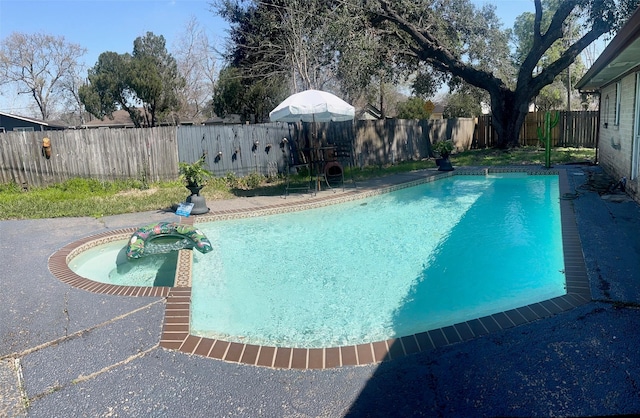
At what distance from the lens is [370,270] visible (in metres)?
6.02

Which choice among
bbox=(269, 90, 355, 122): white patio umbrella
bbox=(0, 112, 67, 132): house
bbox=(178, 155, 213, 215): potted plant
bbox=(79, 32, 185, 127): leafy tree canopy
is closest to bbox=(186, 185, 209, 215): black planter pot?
bbox=(178, 155, 213, 215): potted plant

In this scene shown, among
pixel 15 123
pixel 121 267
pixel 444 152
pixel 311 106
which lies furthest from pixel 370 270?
pixel 15 123

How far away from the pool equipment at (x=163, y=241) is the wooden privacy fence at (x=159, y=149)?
555 cm

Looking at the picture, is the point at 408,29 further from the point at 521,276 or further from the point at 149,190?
the point at 521,276

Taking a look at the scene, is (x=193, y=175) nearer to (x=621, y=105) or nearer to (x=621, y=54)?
(x=621, y=54)

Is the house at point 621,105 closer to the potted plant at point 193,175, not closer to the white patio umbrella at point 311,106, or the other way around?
the white patio umbrella at point 311,106

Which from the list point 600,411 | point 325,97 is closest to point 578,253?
point 600,411

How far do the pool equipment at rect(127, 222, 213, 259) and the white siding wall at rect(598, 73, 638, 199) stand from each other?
737 centimetres

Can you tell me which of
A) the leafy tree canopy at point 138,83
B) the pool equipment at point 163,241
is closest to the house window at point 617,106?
the pool equipment at point 163,241

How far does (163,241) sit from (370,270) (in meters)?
3.13

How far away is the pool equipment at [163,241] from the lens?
21.0 ft

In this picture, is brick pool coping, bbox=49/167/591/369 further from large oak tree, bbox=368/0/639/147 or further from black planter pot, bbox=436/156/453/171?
large oak tree, bbox=368/0/639/147

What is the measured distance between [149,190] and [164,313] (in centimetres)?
804

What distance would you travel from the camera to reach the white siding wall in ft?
27.8
